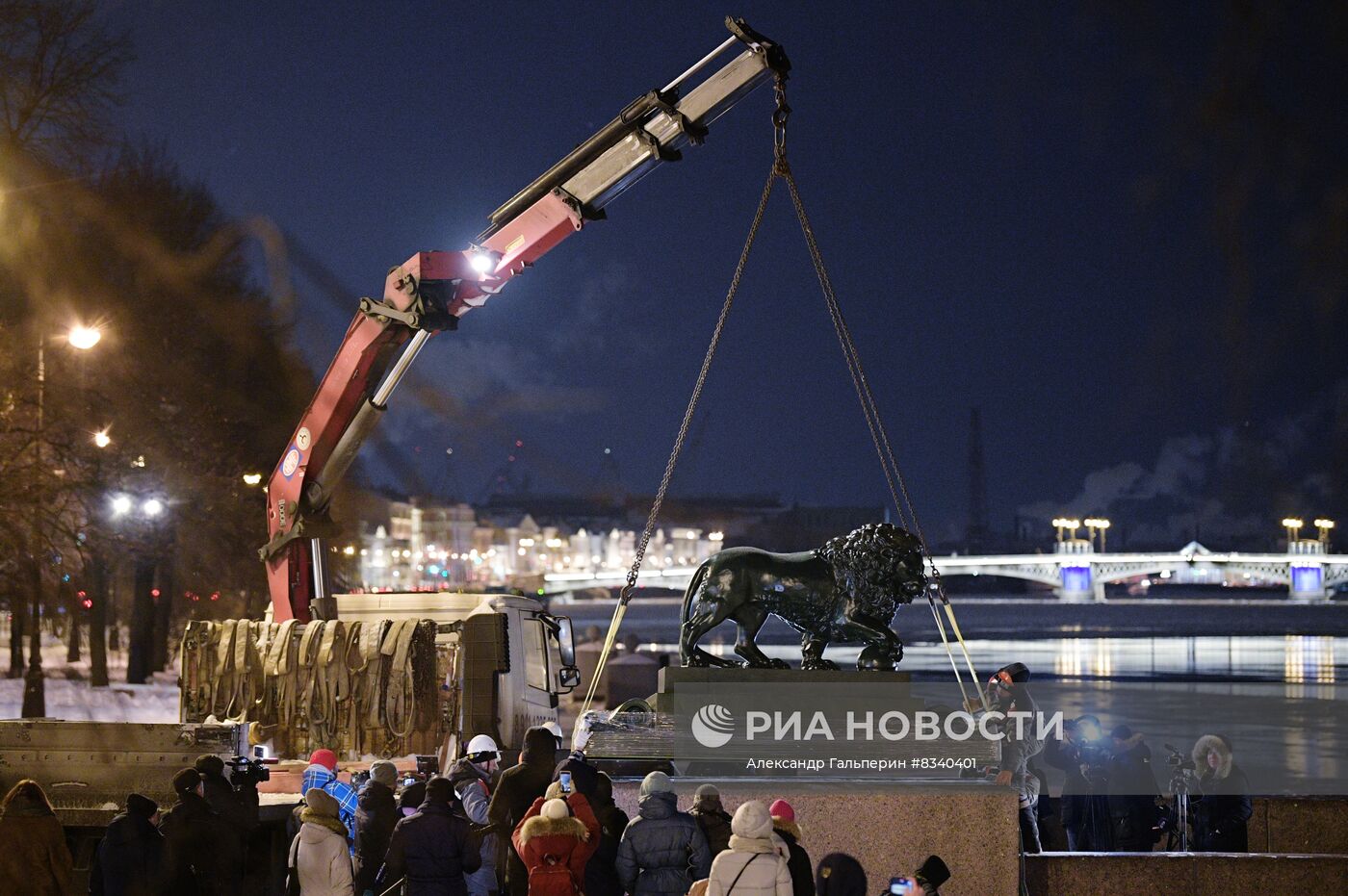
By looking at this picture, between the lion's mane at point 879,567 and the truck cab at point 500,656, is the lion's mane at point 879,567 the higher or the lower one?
the higher one

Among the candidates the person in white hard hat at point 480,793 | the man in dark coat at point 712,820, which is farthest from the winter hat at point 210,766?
the man in dark coat at point 712,820

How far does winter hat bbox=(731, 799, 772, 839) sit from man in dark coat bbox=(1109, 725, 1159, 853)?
385cm

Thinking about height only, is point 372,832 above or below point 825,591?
below

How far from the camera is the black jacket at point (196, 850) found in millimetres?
9000

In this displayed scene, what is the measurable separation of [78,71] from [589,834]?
2102 centimetres

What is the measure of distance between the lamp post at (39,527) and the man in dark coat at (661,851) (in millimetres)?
18619

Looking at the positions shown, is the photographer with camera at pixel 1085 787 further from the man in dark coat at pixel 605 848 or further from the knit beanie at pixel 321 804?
the knit beanie at pixel 321 804

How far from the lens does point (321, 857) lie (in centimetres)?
907

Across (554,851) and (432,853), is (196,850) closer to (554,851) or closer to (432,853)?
(432,853)

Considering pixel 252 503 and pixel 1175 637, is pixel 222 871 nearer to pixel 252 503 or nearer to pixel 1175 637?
pixel 252 503

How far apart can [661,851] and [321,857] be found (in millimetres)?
2035

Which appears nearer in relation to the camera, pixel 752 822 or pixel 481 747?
pixel 752 822

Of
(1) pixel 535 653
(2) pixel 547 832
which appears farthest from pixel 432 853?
(1) pixel 535 653

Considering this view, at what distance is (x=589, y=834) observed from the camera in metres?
9.01
